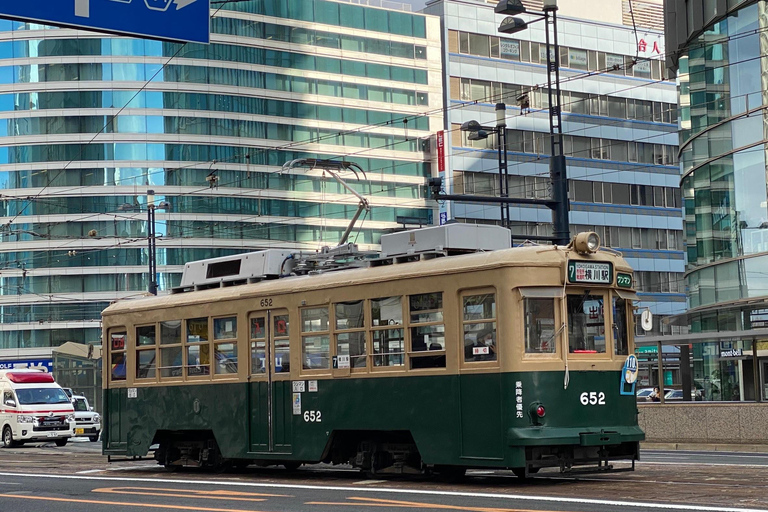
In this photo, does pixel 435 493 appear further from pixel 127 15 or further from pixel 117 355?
pixel 117 355

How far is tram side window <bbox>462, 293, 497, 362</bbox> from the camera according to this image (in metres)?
14.1

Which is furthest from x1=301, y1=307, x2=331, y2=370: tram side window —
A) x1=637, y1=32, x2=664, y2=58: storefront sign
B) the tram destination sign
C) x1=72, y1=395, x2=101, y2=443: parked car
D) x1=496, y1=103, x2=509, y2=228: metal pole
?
x1=637, y1=32, x2=664, y2=58: storefront sign

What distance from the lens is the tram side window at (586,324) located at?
14367mm

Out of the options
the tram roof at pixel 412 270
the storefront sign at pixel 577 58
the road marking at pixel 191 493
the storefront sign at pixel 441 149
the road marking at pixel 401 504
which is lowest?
the road marking at pixel 191 493

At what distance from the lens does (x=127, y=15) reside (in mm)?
12266

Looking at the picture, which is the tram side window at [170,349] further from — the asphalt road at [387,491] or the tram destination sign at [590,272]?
the tram destination sign at [590,272]

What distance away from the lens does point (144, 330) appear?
19.6 metres

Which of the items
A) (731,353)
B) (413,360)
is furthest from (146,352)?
(731,353)

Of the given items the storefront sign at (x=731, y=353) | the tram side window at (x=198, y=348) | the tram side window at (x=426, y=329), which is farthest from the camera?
the storefront sign at (x=731, y=353)

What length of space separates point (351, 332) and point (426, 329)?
1345 millimetres

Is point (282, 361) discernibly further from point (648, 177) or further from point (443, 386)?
point (648, 177)

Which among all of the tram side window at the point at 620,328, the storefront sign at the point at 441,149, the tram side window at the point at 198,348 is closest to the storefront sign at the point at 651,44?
the storefront sign at the point at 441,149

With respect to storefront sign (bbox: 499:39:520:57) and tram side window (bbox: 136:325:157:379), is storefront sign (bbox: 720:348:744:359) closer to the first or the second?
tram side window (bbox: 136:325:157:379)

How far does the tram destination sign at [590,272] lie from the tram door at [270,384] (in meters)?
4.42
